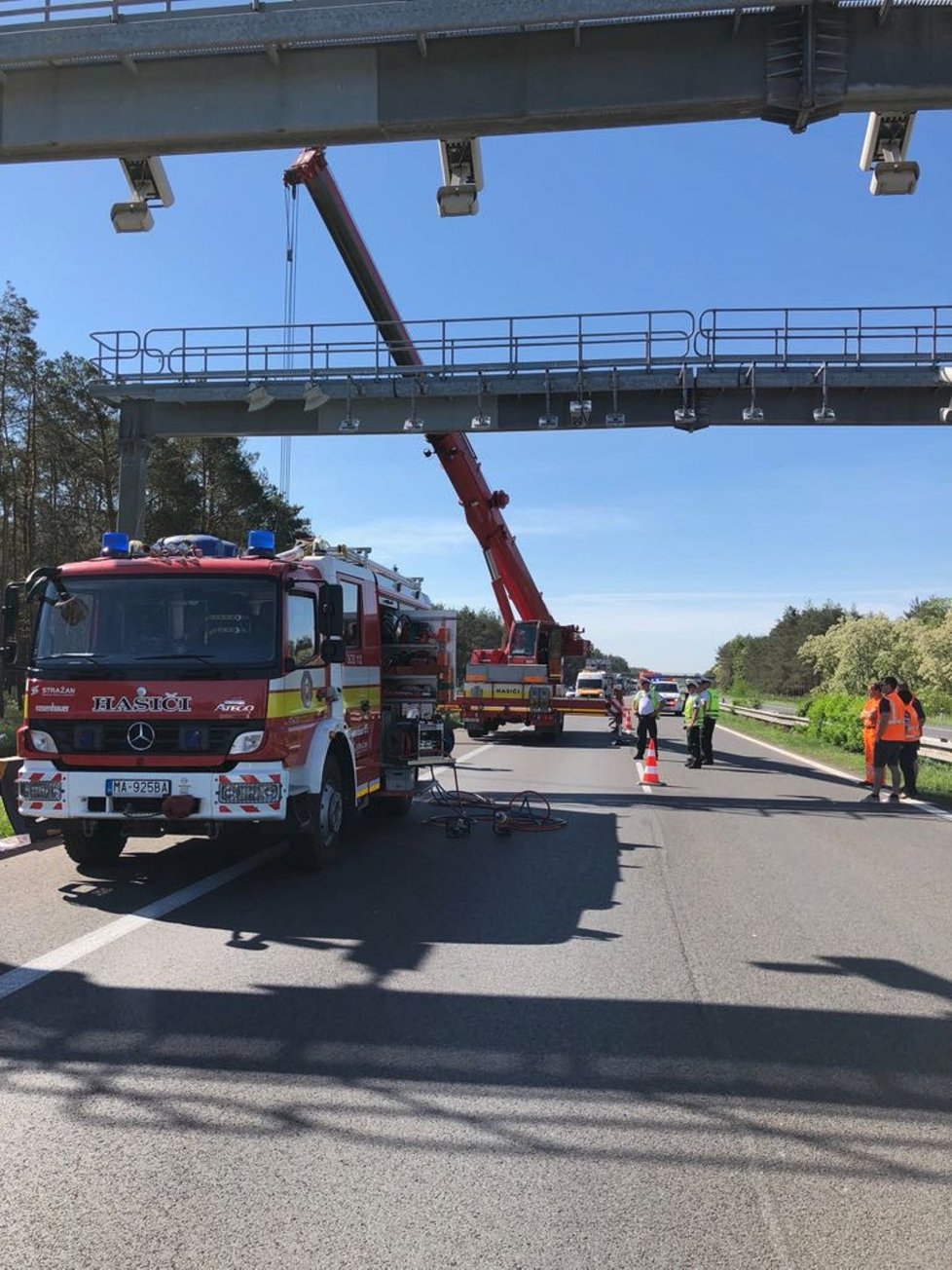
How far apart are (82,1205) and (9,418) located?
34.7 m

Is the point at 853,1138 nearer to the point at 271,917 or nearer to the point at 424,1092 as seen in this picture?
the point at 424,1092

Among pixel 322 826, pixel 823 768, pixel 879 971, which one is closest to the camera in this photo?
pixel 879 971

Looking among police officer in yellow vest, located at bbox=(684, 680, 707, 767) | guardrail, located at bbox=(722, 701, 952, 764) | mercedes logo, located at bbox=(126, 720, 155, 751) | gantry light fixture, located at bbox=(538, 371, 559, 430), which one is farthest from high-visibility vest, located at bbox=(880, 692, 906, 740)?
mercedes logo, located at bbox=(126, 720, 155, 751)

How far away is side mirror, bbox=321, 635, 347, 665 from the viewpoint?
→ 8.48 m

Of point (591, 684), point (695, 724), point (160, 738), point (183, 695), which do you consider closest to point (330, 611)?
point (183, 695)

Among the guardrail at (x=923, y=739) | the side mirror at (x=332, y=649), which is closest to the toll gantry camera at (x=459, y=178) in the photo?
the side mirror at (x=332, y=649)

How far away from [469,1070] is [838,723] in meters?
26.6

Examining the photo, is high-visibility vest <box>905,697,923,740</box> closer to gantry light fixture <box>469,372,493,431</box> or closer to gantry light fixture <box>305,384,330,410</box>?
gantry light fixture <box>469,372,493,431</box>

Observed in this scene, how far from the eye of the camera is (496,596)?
2762cm

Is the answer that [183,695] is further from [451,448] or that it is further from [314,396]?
[451,448]

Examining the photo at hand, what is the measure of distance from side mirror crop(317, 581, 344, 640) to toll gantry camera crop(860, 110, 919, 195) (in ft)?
17.7

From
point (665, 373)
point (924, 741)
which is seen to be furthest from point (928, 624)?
point (665, 373)

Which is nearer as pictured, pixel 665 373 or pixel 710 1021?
pixel 710 1021

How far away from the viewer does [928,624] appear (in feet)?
278
